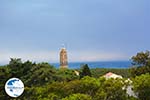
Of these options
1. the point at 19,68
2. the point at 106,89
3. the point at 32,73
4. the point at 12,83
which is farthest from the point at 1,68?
the point at 12,83

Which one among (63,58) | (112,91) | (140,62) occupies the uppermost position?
(63,58)

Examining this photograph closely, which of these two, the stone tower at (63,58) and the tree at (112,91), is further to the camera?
the stone tower at (63,58)

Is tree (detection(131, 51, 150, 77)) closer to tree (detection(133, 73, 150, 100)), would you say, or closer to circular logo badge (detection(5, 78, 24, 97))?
tree (detection(133, 73, 150, 100))

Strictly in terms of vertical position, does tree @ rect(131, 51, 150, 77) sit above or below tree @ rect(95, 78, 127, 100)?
above

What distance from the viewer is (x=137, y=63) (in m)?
25.3

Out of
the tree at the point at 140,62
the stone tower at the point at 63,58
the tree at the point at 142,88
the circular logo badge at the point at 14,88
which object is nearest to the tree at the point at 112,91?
the tree at the point at 142,88

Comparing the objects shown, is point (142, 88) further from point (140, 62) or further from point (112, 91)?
point (140, 62)

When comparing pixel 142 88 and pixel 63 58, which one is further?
pixel 63 58

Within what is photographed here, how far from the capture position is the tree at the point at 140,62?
941 inches

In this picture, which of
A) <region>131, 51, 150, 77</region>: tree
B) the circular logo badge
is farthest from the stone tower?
the circular logo badge

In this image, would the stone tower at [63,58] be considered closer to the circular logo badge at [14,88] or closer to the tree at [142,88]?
the tree at [142,88]

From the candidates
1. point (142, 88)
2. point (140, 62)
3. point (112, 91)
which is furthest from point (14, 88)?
point (140, 62)

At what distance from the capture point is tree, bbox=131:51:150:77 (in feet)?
78.4

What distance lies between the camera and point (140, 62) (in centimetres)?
2512
